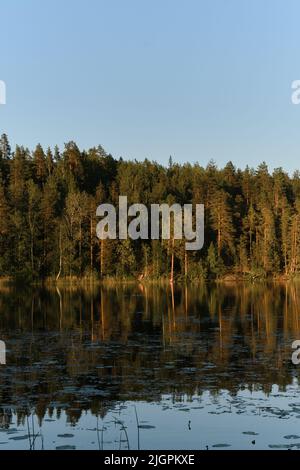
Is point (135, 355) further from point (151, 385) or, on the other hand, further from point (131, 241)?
point (131, 241)

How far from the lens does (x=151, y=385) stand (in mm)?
19562

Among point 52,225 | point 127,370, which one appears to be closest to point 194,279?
point 52,225

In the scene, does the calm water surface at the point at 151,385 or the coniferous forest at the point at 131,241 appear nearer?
the calm water surface at the point at 151,385

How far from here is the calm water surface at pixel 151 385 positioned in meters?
14.6

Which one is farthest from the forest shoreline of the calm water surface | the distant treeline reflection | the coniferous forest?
the calm water surface

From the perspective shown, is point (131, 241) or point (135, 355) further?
point (131, 241)

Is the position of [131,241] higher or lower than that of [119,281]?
higher

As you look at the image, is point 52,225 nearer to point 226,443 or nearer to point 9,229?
Result: point 9,229

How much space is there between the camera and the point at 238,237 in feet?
389

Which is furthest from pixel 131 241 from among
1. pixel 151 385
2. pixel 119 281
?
pixel 151 385

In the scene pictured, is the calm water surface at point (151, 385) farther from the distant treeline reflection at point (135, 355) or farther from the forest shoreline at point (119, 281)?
the forest shoreline at point (119, 281)

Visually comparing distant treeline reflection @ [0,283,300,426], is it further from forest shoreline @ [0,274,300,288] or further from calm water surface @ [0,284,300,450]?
forest shoreline @ [0,274,300,288]

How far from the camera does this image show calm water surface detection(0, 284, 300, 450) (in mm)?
14562

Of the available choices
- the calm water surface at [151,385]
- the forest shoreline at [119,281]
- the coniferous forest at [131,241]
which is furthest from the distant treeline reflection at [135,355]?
the coniferous forest at [131,241]
